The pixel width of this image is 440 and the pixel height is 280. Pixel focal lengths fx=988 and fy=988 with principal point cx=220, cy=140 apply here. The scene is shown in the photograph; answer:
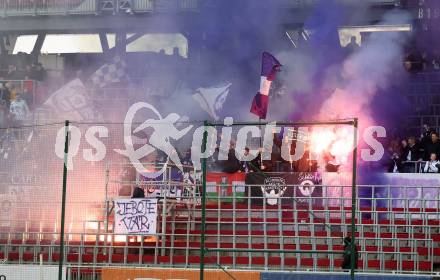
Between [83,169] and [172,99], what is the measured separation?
20.3ft

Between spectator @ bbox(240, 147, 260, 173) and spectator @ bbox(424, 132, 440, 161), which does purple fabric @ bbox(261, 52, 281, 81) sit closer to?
spectator @ bbox(240, 147, 260, 173)

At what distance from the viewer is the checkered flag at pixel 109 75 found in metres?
25.4

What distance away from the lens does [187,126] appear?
2272cm

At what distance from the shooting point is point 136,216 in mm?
17203

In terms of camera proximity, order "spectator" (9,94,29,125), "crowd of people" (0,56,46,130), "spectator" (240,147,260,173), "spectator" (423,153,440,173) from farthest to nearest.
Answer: "crowd of people" (0,56,46,130) < "spectator" (9,94,29,125) < "spectator" (240,147,260,173) < "spectator" (423,153,440,173)

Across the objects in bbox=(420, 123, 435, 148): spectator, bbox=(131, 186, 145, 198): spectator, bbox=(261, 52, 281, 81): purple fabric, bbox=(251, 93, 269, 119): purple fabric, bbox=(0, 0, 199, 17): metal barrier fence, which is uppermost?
bbox=(0, 0, 199, 17): metal barrier fence

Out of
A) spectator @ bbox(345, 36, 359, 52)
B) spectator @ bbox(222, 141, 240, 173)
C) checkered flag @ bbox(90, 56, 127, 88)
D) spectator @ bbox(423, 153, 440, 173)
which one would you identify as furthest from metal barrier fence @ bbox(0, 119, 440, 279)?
checkered flag @ bbox(90, 56, 127, 88)

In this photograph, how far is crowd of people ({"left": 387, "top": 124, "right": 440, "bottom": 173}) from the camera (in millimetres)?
19547

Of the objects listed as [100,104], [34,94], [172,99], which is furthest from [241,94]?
[34,94]

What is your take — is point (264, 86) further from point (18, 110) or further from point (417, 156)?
point (18, 110)

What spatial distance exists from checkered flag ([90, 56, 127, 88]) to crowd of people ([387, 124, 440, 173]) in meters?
7.89

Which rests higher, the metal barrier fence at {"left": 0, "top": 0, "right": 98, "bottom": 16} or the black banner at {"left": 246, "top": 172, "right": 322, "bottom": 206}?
the metal barrier fence at {"left": 0, "top": 0, "right": 98, "bottom": 16}

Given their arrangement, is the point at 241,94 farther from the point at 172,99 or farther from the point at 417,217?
the point at 417,217

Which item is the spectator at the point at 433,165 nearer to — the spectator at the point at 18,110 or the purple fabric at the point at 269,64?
the purple fabric at the point at 269,64
